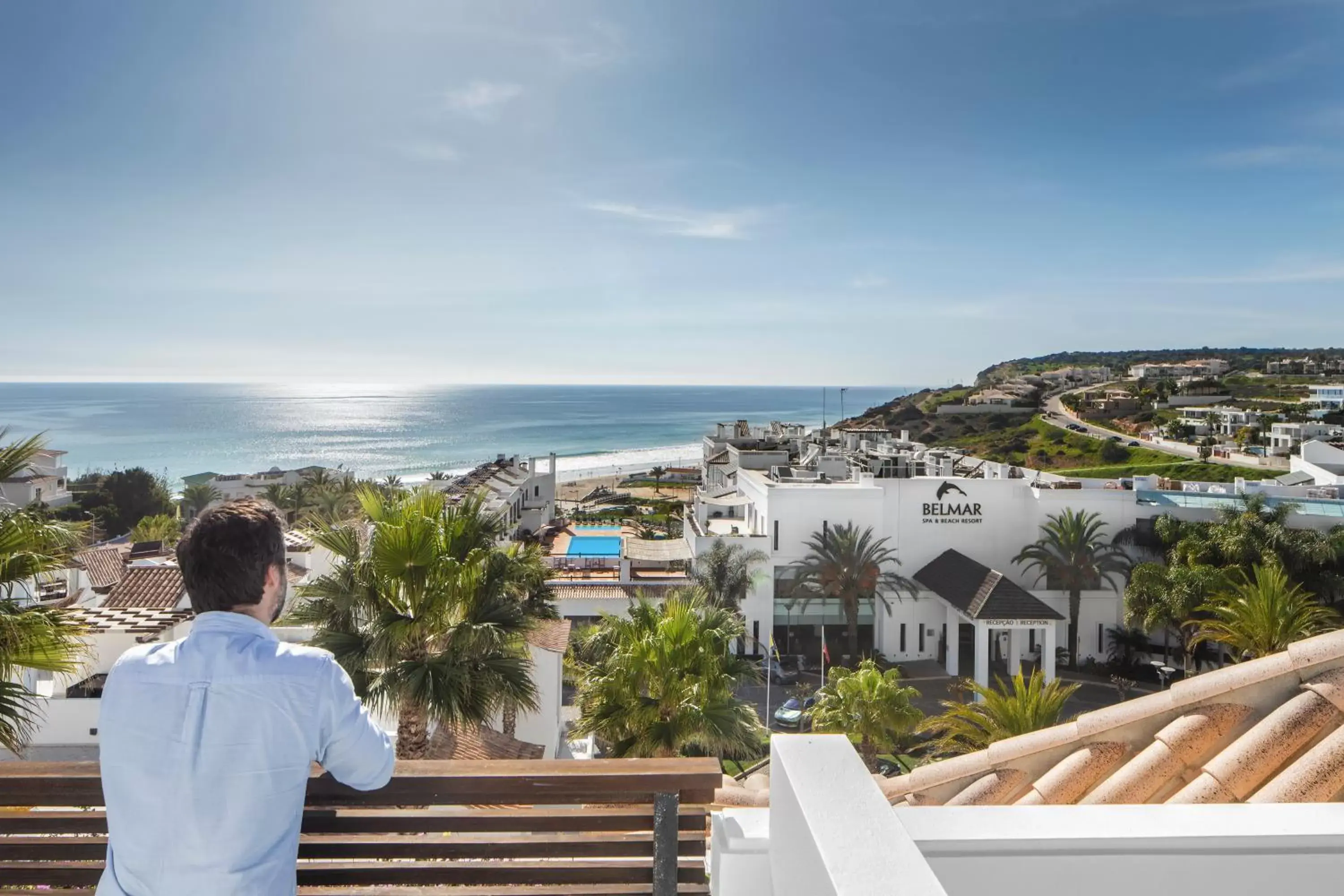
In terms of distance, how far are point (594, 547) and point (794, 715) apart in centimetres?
1950

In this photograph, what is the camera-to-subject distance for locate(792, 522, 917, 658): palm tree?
28.4m

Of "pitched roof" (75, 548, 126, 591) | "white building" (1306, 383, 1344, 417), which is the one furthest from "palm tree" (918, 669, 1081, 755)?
"white building" (1306, 383, 1344, 417)

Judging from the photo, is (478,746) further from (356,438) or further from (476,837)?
(356,438)

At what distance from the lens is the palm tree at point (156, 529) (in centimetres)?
4000

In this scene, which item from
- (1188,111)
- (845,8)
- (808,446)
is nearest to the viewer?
(845,8)

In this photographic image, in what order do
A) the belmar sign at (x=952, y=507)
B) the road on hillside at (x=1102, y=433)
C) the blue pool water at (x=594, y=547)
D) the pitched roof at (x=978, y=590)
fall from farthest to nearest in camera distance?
the road on hillside at (x=1102, y=433), the blue pool water at (x=594, y=547), the belmar sign at (x=952, y=507), the pitched roof at (x=978, y=590)

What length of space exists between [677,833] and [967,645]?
97.5 ft

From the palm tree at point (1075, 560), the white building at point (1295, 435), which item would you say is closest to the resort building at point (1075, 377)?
the white building at point (1295, 435)

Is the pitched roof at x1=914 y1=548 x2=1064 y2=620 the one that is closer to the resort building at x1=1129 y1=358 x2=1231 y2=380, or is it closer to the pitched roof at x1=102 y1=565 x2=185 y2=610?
the pitched roof at x1=102 y1=565 x2=185 y2=610

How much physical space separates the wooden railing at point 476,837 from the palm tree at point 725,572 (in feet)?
80.7

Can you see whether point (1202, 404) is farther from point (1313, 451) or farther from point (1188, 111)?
point (1188, 111)

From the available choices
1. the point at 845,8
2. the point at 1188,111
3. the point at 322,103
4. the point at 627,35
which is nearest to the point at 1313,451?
the point at 1188,111

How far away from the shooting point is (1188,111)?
125 feet

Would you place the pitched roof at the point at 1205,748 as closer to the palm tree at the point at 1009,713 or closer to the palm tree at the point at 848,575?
the palm tree at the point at 1009,713
